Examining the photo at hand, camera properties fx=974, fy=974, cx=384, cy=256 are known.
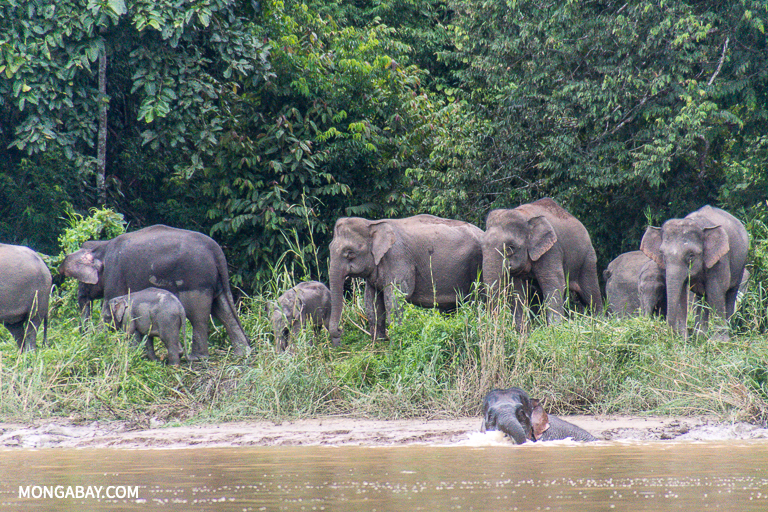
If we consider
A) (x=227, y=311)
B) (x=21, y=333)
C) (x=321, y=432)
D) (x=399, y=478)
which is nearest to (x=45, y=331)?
(x=21, y=333)

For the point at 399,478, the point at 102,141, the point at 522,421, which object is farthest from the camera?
the point at 102,141

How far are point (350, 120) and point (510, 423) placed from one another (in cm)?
925

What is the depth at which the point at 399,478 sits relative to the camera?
5195mm

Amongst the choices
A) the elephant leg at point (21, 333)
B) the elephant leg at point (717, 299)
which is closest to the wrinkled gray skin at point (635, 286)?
the elephant leg at point (717, 299)

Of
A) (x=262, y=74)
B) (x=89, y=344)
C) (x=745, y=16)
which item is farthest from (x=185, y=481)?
(x=745, y=16)

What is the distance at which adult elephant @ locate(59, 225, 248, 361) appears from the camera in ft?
33.1

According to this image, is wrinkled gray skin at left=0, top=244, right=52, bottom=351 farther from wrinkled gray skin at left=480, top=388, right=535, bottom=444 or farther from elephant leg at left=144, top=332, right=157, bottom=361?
A: wrinkled gray skin at left=480, top=388, right=535, bottom=444

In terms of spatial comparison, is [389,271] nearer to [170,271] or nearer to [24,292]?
[170,271]

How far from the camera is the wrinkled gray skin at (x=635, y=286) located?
11.0 m

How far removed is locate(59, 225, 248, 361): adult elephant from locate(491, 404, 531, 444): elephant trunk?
374cm

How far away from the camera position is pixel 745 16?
Answer: 12914mm

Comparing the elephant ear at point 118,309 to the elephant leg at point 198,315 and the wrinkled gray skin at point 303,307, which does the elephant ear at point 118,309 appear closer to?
the elephant leg at point 198,315

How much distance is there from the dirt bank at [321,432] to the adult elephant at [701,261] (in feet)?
9.15

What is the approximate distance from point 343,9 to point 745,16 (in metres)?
9.52
